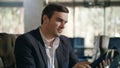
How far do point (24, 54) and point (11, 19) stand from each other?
5074mm

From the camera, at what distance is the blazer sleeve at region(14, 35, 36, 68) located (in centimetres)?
163

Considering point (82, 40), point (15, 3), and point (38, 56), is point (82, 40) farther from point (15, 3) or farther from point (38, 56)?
point (38, 56)

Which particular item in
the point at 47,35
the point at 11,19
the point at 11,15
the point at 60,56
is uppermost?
the point at 11,15

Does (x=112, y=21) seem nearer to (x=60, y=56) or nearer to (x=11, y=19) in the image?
(x=11, y=19)

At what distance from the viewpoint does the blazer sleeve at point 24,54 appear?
1.63m

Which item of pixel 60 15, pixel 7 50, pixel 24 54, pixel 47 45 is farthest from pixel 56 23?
pixel 7 50

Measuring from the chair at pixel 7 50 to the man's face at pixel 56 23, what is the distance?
0.38m

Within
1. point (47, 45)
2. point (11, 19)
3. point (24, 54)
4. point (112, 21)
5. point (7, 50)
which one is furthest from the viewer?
point (11, 19)

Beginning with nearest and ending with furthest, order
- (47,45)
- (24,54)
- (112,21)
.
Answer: (24,54)
(47,45)
(112,21)

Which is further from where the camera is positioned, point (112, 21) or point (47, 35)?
point (112, 21)

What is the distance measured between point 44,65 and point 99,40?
7.48 feet

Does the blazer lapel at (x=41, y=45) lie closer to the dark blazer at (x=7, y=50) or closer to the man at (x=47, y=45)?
the man at (x=47, y=45)

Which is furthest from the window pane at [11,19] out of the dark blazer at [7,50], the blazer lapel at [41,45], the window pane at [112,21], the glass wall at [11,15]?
the blazer lapel at [41,45]

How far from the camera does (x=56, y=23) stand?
5.57 feet
